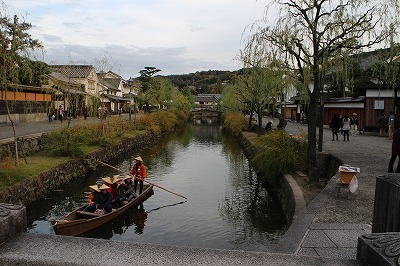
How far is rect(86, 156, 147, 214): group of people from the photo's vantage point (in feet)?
32.8

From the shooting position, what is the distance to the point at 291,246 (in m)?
5.34

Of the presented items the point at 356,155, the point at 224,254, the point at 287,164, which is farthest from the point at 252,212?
the point at 224,254

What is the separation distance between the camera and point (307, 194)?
31.5 feet

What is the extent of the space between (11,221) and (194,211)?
9.63 m

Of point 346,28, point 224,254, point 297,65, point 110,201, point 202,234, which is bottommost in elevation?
point 202,234

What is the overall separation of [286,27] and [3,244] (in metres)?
9.39

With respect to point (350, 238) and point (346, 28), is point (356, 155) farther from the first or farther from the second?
point (350, 238)

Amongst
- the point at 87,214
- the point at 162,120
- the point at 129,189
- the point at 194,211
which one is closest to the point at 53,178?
the point at 129,189

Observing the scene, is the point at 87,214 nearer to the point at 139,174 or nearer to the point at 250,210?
the point at 139,174

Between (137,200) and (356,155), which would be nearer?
(137,200)

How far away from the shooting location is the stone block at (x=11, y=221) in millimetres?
2688

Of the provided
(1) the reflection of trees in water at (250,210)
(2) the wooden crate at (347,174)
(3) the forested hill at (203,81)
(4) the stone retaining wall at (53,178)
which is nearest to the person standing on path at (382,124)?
(1) the reflection of trees in water at (250,210)

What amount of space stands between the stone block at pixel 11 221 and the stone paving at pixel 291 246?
0.07m

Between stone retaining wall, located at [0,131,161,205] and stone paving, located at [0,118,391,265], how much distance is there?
8.25 m
